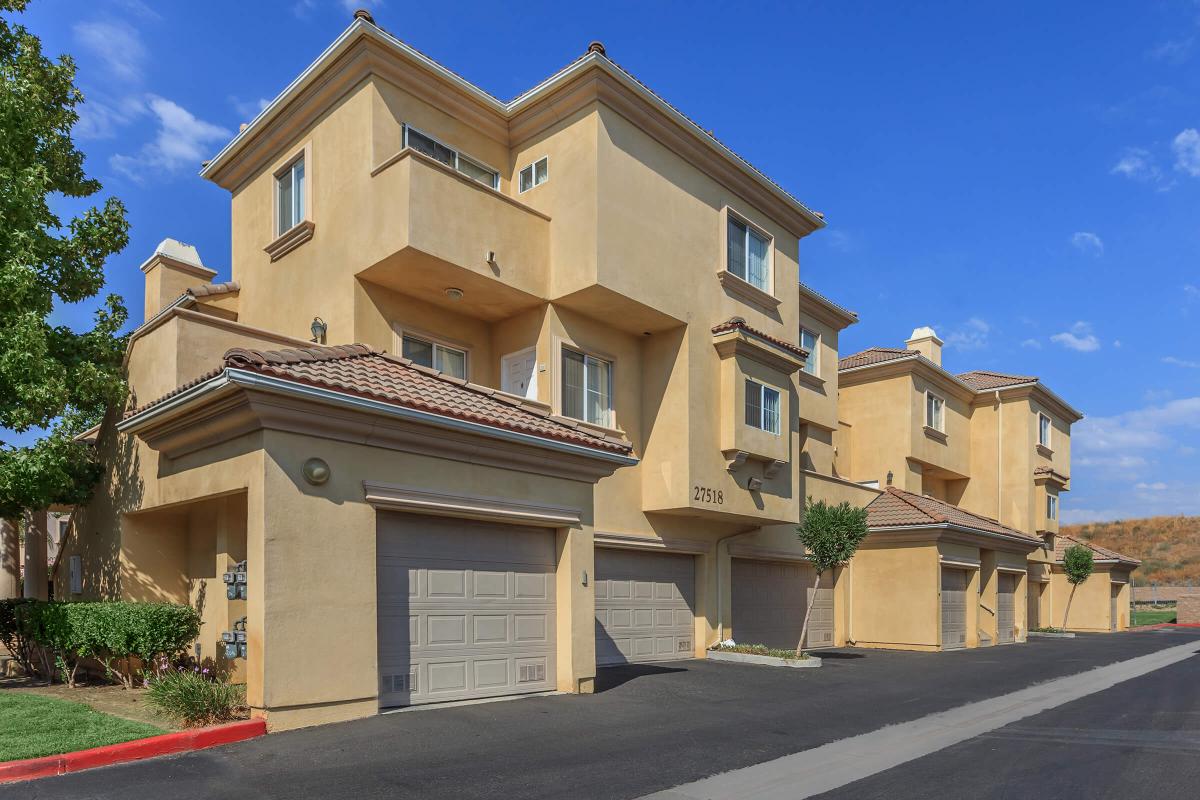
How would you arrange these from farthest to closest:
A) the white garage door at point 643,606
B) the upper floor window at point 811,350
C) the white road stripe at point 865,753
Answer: the upper floor window at point 811,350
the white garage door at point 643,606
the white road stripe at point 865,753

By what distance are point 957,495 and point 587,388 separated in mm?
25302

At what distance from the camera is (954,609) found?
27219 mm

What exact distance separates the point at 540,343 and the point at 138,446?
7.01 m

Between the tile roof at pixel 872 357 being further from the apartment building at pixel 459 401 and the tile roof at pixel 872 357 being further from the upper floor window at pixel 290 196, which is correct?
the upper floor window at pixel 290 196

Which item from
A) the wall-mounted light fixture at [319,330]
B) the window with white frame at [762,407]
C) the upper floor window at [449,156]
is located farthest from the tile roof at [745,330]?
the wall-mounted light fixture at [319,330]

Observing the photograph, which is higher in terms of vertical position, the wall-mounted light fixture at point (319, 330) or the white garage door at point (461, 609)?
the wall-mounted light fixture at point (319, 330)

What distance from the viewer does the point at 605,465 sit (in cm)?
1345

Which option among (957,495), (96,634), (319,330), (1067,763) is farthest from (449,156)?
(957,495)

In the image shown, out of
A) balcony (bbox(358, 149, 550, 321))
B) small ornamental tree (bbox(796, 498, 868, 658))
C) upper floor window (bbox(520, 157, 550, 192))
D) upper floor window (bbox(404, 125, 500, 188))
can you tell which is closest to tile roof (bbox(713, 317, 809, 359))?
small ornamental tree (bbox(796, 498, 868, 658))

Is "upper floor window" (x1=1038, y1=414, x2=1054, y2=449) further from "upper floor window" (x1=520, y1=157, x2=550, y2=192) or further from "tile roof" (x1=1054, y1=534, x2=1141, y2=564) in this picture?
"upper floor window" (x1=520, y1=157, x2=550, y2=192)

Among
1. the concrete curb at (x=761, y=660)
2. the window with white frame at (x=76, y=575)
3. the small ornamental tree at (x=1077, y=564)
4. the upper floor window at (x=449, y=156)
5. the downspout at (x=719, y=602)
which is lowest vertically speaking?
the small ornamental tree at (x=1077, y=564)

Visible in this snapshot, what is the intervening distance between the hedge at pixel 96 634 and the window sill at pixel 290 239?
24.7ft

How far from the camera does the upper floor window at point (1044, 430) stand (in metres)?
38.6

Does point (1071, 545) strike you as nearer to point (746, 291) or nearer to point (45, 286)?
point (746, 291)
